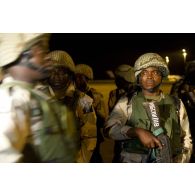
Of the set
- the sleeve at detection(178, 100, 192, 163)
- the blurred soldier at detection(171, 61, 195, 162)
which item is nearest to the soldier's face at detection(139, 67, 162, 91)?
the sleeve at detection(178, 100, 192, 163)

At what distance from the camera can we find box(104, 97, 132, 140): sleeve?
2199 millimetres

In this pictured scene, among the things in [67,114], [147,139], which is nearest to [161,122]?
[147,139]

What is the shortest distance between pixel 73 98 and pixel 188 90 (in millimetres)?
995

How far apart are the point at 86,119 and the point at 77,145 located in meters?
0.23

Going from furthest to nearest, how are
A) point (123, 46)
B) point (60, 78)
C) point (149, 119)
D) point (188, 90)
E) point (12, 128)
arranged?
point (188, 90)
point (123, 46)
point (60, 78)
point (149, 119)
point (12, 128)

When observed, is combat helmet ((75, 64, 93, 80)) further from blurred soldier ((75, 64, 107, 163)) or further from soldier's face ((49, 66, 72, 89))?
soldier's face ((49, 66, 72, 89))

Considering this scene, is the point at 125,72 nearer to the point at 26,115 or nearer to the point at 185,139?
the point at 185,139

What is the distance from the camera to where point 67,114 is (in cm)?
220

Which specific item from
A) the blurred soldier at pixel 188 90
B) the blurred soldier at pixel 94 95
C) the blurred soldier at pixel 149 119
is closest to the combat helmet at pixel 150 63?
the blurred soldier at pixel 149 119

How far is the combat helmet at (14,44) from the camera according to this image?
6.72ft

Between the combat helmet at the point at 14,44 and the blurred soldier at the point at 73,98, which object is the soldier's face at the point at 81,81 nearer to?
the blurred soldier at the point at 73,98

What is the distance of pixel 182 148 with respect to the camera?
88.5 inches
